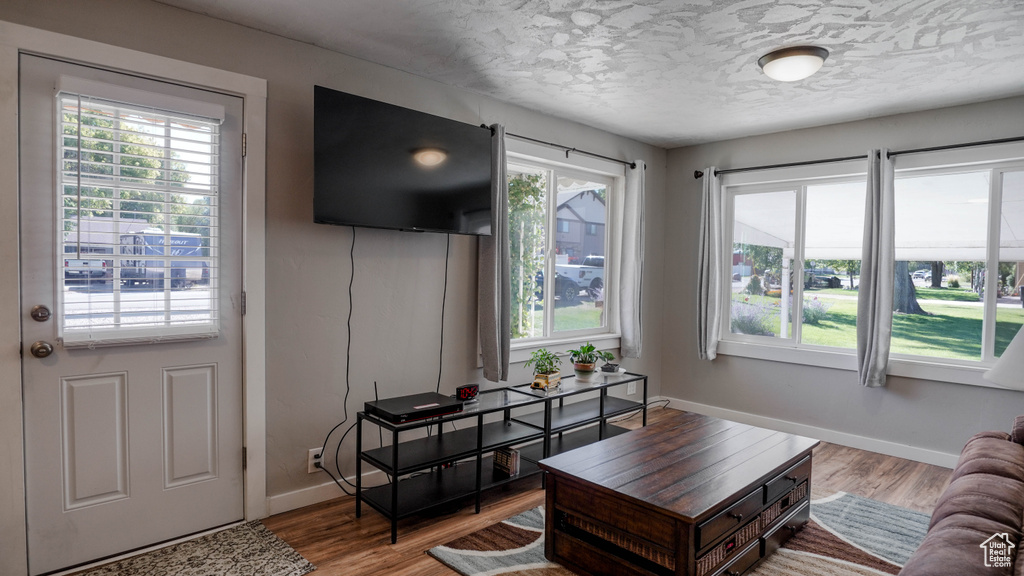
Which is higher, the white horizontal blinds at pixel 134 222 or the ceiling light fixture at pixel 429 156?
the ceiling light fixture at pixel 429 156

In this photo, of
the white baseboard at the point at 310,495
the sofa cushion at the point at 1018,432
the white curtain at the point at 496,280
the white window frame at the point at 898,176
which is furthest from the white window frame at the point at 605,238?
the sofa cushion at the point at 1018,432

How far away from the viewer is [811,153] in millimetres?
4336

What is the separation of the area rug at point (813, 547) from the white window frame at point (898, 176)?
1278mm

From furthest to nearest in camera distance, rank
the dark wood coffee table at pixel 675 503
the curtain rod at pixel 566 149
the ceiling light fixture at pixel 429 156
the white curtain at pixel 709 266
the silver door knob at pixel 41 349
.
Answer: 1. the white curtain at pixel 709 266
2. the curtain rod at pixel 566 149
3. the ceiling light fixture at pixel 429 156
4. the silver door knob at pixel 41 349
5. the dark wood coffee table at pixel 675 503

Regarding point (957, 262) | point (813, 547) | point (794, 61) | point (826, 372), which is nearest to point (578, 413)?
point (813, 547)

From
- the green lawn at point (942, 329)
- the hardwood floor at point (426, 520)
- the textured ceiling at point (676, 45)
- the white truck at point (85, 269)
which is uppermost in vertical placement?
the textured ceiling at point (676, 45)

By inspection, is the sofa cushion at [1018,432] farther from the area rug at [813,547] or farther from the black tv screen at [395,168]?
the black tv screen at [395,168]

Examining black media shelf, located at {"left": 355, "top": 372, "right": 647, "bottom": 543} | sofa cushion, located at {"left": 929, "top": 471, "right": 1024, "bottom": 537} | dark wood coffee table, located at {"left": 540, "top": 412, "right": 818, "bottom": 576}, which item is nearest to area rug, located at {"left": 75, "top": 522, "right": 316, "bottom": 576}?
black media shelf, located at {"left": 355, "top": 372, "right": 647, "bottom": 543}

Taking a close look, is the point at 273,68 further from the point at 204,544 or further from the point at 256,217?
the point at 204,544

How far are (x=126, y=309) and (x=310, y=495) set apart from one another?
4.22 ft

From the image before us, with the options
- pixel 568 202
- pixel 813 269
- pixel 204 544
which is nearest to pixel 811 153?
pixel 813 269

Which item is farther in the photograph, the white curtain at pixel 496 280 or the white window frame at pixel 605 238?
the white window frame at pixel 605 238

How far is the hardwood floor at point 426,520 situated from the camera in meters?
2.38

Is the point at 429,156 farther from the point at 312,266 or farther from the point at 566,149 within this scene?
the point at 566,149
